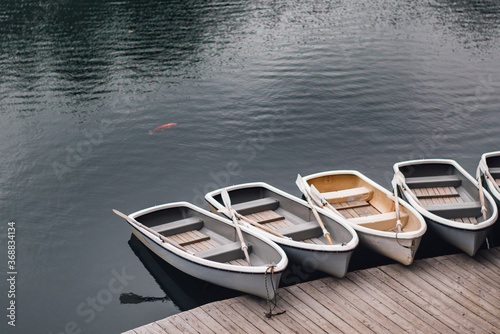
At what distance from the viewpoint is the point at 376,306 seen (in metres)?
11.6

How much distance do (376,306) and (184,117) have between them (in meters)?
13.8

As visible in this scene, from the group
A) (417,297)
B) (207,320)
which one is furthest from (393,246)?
(207,320)

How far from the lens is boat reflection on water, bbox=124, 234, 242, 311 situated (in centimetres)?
1310

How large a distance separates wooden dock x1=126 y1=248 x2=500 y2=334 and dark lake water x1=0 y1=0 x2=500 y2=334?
108cm

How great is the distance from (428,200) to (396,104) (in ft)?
31.1

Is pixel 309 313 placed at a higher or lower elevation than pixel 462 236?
lower

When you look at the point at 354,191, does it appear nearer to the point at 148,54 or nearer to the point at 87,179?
the point at 87,179

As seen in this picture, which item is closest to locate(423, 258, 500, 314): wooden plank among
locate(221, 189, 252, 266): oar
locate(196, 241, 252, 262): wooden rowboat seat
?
locate(221, 189, 252, 266): oar

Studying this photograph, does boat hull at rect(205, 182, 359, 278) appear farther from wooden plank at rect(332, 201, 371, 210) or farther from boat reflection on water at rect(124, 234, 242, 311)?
boat reflection on water at rect(124, 234, 242, 311)

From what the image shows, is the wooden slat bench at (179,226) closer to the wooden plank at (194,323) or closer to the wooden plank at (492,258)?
the wooden plank at (194,323)

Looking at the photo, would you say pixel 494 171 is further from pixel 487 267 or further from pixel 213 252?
pixel 213 252

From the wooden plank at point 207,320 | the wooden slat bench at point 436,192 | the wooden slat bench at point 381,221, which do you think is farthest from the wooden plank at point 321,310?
the wooden slat bench at point 436,192

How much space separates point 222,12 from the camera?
3731cm

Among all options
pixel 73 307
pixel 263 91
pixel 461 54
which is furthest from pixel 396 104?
pixel 73 307
